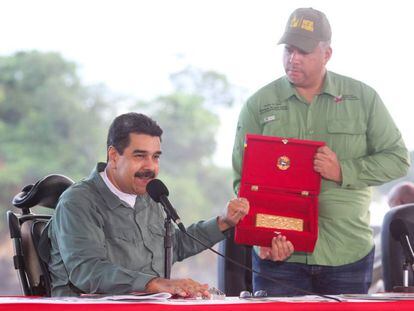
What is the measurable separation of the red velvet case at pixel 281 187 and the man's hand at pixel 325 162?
0.06 feet

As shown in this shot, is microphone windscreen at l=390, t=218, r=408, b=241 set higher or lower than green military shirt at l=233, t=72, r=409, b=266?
lower

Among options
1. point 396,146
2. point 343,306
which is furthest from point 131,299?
point 396,146

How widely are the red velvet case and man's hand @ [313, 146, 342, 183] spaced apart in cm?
2

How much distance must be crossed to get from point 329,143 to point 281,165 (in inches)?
11.6

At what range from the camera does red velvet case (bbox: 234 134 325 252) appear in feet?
10.8

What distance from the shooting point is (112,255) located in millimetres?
3057

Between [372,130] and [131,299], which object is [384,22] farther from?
[131,299]

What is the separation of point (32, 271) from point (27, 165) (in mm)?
5442

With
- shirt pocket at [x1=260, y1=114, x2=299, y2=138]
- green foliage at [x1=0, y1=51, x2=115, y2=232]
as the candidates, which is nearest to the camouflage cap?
shirt pocket at [x1=260, y1=114, x2=299, y2=138]

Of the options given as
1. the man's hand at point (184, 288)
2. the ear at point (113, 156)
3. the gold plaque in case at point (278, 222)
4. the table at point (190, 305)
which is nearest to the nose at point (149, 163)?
the ear at point (113, 156)

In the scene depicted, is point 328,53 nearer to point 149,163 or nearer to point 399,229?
point 399,229

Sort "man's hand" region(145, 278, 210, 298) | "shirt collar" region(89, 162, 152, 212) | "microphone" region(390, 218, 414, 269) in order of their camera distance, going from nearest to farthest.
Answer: "man's hand" region(145, 278, 210, 298) < "shirt collar" region(89, 162, 152, 212) < "microphone" region(390, 218, 414, 269)

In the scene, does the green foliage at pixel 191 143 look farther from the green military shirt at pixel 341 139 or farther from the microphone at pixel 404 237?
the microphone at pixel 404 237

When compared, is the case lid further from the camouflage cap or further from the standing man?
the camouflage cap
